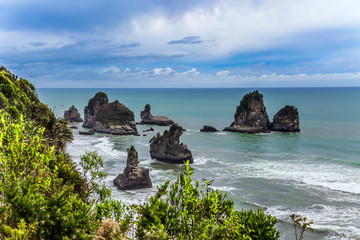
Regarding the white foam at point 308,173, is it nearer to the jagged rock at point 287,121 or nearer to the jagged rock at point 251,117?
the jagged rock at point 251,117

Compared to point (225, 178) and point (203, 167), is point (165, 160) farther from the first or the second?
point (225, 178)

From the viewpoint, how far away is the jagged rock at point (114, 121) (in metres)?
97.0

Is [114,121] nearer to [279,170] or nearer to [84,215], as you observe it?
[279,170]

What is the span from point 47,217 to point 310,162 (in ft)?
190

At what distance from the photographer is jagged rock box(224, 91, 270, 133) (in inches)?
4017

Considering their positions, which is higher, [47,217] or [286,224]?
[47,217]

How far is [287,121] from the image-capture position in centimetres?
10119

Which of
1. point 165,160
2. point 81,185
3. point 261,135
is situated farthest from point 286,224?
point 261,135

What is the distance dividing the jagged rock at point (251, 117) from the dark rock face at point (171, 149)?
148 ft

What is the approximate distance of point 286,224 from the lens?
31922mm

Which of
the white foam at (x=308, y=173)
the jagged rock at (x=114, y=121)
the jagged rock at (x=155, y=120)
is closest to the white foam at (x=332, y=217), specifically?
the white foam at (x=308, y=173)

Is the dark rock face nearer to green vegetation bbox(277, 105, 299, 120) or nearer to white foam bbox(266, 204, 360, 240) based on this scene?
white foam bbox(266, 204, 360, 240)

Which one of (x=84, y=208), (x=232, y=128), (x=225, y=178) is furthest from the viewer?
(x=232, y=128)

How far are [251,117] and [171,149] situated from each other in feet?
170
